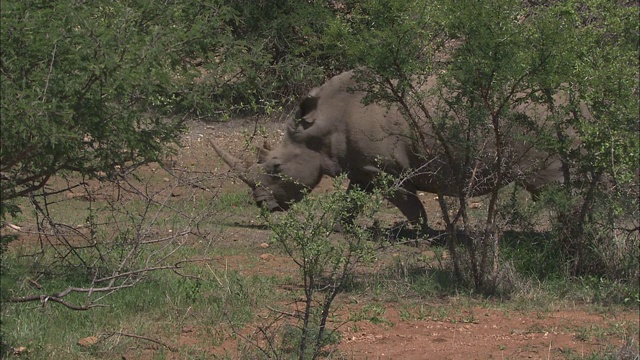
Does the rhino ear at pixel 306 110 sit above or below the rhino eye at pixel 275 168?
above

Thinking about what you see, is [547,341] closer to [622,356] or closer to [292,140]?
[622,356]

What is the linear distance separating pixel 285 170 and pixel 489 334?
4.93 metres

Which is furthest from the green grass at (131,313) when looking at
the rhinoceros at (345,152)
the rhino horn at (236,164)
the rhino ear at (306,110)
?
the rhino horn at (236,164)

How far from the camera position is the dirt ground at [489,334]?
667 cm

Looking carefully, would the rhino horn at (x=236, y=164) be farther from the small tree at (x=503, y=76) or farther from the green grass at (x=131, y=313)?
the small tree at (x=503, y=76)

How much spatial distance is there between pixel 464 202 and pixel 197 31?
10.7 ft

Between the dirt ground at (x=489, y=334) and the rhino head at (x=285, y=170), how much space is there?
3.71 m

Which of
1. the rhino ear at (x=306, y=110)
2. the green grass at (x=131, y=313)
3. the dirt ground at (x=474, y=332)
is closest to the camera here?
the green grass at (x=131, y=313)

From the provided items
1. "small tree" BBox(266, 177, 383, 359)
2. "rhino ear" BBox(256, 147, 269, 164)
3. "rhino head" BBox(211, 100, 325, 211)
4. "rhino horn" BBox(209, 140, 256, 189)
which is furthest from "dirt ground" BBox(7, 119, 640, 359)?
"rhino ear" BBox(256, 147, 269, 164)

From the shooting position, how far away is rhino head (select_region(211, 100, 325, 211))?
37.7 feet

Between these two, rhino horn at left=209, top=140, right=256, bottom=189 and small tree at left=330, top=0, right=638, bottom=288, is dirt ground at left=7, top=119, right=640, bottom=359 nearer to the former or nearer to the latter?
small tree at left=330, top=0, right=638, bottom=288

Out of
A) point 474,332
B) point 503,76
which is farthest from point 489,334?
point 503,76

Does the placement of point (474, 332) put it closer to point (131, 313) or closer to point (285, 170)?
point (131, 313)

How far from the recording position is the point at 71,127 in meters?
5.09
